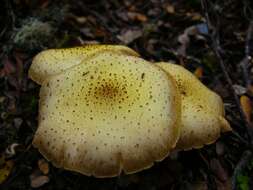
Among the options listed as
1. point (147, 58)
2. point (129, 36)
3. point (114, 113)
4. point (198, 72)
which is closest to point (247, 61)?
point (198, 72)

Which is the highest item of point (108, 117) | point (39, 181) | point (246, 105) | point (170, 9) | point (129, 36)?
point (108, 117)

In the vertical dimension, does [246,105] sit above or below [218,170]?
above

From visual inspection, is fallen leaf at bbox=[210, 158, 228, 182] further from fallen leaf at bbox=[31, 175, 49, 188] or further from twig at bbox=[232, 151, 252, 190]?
fallen leaf at bbox=[31, 175, 49, 188]

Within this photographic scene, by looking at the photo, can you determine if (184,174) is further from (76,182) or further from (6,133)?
(6,133)

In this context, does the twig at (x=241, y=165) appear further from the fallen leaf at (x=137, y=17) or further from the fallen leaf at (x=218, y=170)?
the fallen leaf at (x=137, y=17)

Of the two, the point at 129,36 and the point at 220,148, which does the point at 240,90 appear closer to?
the point at 220,148
